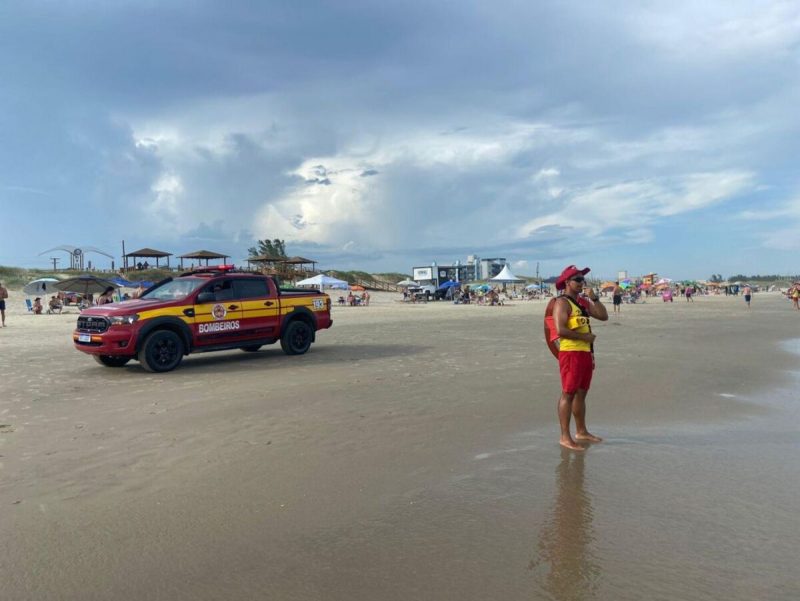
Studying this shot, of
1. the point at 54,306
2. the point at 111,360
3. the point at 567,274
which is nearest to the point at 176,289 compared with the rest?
the point at 111,360

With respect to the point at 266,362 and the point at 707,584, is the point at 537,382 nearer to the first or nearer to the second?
the point at 266,362

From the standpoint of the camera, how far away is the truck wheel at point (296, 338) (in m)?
12.6

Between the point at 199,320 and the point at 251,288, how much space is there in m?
1.39

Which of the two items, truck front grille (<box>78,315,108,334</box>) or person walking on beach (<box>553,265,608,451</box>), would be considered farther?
truck front grille (<box>78,315,108,334</box>)

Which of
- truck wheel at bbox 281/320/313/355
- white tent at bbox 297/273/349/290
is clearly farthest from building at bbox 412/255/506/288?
truck wheel at bbox 281/320/313/355

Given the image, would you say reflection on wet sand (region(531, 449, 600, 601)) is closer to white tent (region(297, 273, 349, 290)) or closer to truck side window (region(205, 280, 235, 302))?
truck side window (region(205, 280, 235, 302))

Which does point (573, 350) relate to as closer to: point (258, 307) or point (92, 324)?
point (258, 307)

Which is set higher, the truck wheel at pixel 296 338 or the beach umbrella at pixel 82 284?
the beach umbrella at pixel 82 284

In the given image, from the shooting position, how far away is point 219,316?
1137 centimetres

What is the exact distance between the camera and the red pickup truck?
10227 millimetres

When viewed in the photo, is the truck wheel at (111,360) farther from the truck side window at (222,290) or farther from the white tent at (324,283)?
the white tent at (324,283)

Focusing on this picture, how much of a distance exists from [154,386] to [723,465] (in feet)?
24.9

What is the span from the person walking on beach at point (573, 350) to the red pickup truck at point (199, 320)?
7441mm

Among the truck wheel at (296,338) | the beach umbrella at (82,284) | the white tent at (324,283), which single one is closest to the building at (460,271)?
the white tent at (324,283)
